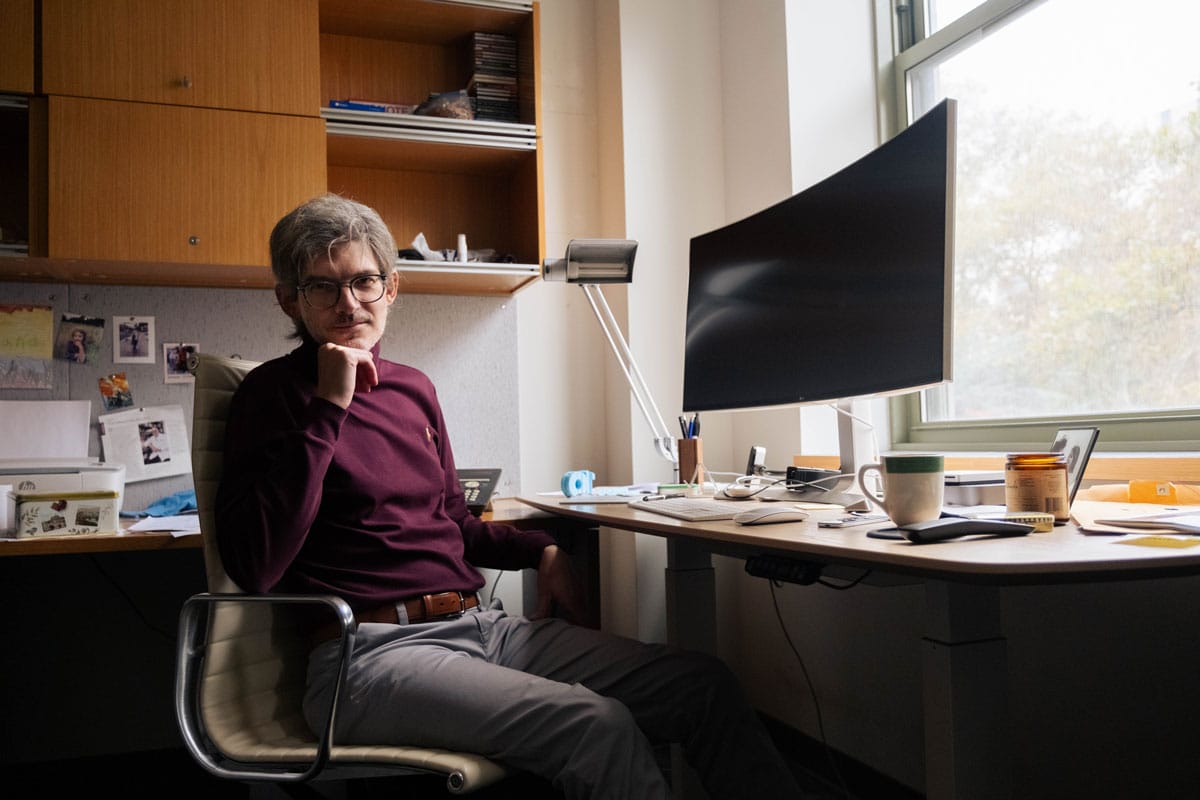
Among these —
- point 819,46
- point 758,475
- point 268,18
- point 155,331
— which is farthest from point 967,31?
point 155,331

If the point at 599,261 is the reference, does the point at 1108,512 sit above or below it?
below

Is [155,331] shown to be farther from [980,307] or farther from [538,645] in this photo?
[980,307]

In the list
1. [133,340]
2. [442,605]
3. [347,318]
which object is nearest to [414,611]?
[442,605]

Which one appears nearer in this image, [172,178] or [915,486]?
[915,486]

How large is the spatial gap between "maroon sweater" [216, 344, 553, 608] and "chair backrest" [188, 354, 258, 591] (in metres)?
0.03

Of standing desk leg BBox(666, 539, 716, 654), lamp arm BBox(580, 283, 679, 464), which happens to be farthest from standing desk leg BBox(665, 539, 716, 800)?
lamp arm BBox(580, 283, 679, 464)

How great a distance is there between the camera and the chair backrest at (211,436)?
1329 millimetres

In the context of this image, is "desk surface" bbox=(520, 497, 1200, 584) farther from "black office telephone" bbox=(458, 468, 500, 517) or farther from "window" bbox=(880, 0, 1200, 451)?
"black office telephone" bbox=(458, 468, 500, 517)

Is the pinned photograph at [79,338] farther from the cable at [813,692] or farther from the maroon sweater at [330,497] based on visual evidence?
the cable at [813,692]

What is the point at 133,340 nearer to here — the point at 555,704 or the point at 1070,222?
the point at 555,704

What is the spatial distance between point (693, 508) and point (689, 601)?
363 millimetres

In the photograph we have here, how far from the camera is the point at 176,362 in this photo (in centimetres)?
241

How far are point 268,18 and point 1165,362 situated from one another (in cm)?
210

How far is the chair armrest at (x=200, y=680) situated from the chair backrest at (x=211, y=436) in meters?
0.06
